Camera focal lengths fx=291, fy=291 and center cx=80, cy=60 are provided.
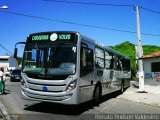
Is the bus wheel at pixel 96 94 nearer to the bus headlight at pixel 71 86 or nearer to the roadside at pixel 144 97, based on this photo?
the bus headlight at pixel 71 86

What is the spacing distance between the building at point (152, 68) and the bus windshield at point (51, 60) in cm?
1861

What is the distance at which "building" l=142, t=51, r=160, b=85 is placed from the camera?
28.0 m

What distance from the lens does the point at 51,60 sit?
10.8m

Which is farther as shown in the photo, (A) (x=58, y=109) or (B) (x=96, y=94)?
(B) (x=96, y=94)

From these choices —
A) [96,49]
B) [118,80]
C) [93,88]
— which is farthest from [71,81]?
[118,80]

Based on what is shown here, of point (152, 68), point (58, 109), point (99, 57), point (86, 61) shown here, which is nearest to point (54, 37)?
point (86, 61)

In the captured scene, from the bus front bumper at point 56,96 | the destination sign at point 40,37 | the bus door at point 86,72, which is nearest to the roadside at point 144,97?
the bus door at point 86,72

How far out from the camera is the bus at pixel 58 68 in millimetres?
10414

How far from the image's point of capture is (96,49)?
13.2 metres

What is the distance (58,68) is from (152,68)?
20.2 meters

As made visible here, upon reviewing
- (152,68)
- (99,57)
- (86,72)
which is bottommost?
(86,72)

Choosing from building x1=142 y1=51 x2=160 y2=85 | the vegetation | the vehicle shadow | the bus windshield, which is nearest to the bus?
the bus windshield

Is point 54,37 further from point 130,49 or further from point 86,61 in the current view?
point 130,49

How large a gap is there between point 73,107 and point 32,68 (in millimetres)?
2794
